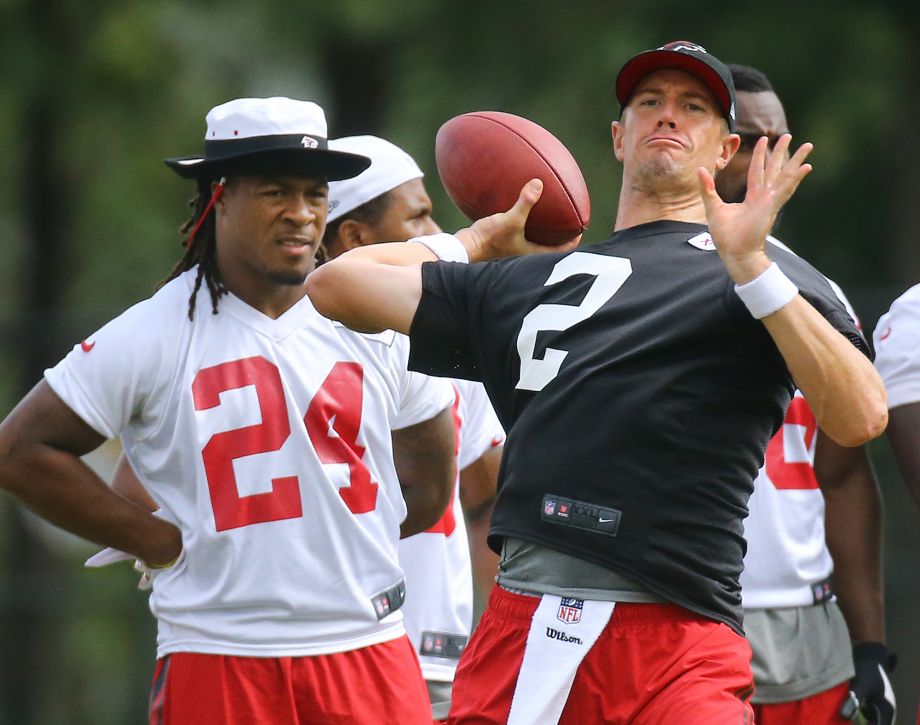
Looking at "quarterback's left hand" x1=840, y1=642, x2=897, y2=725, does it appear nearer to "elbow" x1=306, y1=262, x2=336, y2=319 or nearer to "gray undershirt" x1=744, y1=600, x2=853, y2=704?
"gray undershirt" x1=744, y1=600, x2=853, y2=704

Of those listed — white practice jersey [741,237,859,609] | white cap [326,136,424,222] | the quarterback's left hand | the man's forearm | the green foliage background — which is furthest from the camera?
the green foliage background

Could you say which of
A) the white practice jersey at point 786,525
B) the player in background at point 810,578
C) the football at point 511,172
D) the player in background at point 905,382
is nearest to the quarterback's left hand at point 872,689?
the player in background at point 810,578

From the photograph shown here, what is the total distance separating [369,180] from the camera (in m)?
5.85

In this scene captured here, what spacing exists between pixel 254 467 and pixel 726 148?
1.56m

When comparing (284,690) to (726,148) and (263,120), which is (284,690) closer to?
(263,120)

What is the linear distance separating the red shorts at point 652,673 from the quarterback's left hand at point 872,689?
1.53m

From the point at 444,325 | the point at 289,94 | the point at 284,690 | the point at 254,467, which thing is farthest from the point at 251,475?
the point at 289,94

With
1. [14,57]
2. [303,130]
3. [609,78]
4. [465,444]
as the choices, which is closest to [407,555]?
[465,444]

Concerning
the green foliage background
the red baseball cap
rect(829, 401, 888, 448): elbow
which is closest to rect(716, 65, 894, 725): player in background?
the red baseball cap

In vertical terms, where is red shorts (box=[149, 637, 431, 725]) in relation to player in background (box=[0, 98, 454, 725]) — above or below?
below

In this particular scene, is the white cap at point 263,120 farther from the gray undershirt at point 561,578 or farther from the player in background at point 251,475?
the gray undershirt at point 561,578

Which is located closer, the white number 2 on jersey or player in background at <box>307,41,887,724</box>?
player in background at <box>307,41,887,724</box>

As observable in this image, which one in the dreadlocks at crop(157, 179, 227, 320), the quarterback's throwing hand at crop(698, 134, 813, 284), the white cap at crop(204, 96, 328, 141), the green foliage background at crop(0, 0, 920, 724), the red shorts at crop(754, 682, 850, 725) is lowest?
the red shorts at crop(754, 682, 850, 725)

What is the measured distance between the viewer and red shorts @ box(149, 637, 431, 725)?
14.6 feet
